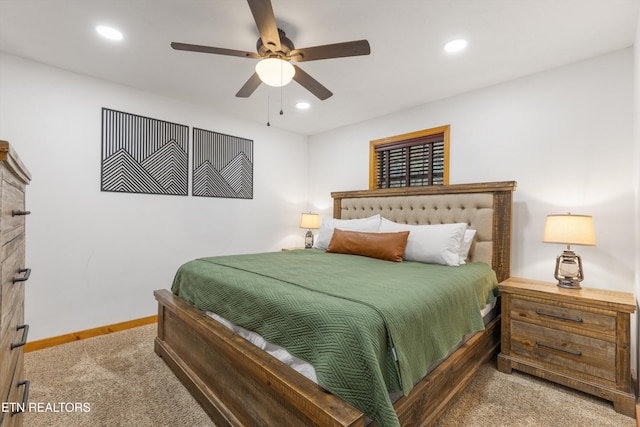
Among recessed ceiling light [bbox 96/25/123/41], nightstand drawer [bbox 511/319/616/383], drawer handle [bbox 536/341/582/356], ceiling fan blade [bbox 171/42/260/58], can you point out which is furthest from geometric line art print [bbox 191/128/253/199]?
drawer handle [bbox 536/341/582/356]

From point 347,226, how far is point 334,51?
199cm

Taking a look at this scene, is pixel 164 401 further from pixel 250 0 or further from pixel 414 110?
pixel 414 110

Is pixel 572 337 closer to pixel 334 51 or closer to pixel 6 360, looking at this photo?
pixel 334 51

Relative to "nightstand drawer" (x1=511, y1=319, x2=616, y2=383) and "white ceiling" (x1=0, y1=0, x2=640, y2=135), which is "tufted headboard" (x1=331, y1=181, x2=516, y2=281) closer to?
"nightstand drawer" (x1=511, y1=319, x2=616, y2=383)

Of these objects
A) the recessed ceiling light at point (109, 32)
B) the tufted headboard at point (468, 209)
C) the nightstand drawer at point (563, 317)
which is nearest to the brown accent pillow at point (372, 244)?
the tufted headboard at point (468, 209)

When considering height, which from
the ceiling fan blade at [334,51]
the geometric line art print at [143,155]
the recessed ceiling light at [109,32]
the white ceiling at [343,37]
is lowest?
the geometric line art print at [143,155]

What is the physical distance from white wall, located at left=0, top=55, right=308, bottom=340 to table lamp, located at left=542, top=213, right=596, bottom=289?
3.54 meters

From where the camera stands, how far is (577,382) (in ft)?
6.63

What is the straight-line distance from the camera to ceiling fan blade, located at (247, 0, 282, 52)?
157cm

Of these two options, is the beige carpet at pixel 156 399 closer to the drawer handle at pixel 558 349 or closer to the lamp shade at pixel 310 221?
the drawer handle at pixel 558 349

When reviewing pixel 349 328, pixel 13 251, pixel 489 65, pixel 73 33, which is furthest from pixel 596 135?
pixel 73 33

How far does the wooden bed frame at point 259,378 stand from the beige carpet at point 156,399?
10 cm

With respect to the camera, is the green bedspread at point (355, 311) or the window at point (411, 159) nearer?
the green bedspread at point (355, 311)

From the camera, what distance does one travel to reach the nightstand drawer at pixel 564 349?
76.9 inches
